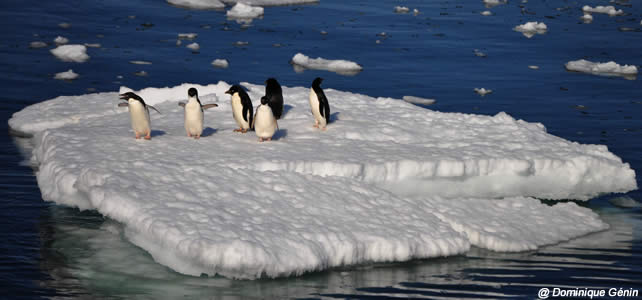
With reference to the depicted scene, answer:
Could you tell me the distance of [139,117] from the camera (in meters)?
11.1

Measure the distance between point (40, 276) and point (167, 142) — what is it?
3.42 m

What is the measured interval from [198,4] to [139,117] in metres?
17.2

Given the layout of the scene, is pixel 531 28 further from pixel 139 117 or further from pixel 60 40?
pixel 139 117

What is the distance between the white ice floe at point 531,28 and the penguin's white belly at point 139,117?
16.9 m

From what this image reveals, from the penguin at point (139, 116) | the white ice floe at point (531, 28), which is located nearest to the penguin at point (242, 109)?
the penguin at point (139, 116)

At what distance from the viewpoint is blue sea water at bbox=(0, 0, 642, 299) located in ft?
27.1

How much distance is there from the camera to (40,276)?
26.8 ft

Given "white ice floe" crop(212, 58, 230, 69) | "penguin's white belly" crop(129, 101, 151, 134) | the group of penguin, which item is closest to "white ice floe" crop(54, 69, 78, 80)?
"white ice floe" crop(212, 58, 230, 69)

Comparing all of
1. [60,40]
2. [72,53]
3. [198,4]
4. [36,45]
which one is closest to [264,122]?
[72,53]

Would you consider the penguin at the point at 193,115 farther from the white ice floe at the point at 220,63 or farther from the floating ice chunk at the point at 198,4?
the floating ice chunk at the point at 198,4

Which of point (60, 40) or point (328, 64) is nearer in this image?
point (328, 64)

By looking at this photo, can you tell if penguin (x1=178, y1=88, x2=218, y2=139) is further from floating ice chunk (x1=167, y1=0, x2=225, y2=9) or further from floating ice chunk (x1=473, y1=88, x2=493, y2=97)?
floating ice chunk (x1=167, y1=0, x2=225, y2=9)

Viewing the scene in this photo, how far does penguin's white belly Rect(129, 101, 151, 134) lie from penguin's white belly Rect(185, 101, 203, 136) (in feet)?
1.73

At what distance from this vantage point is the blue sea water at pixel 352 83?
8266 mm
